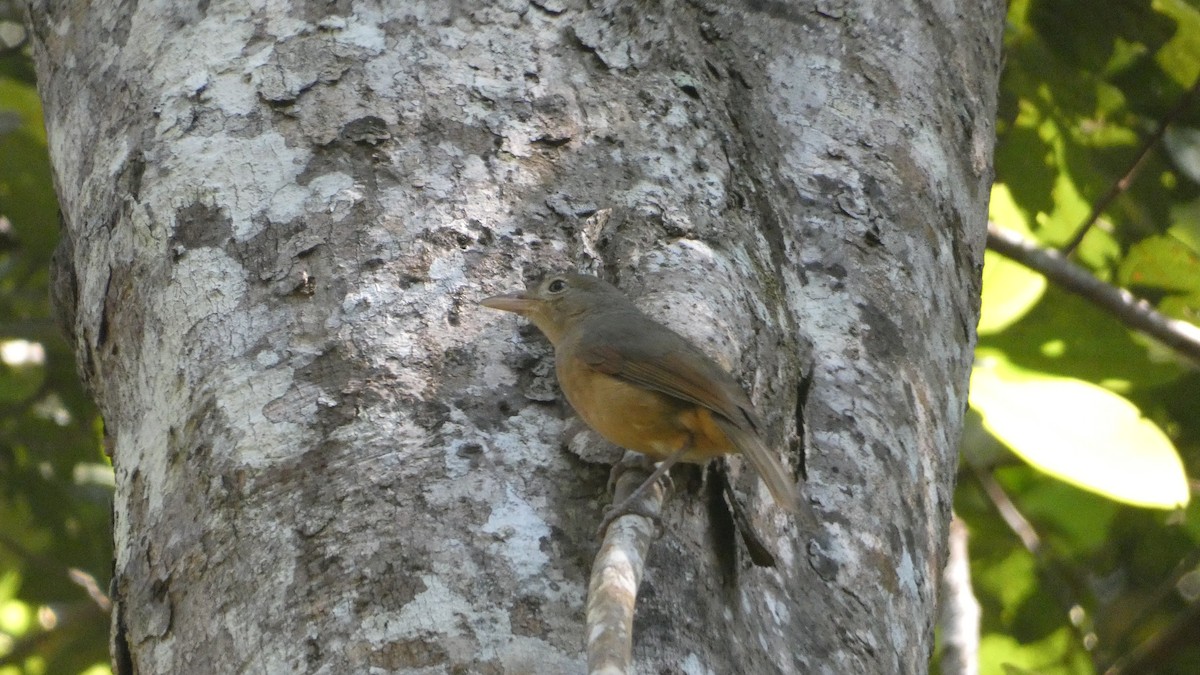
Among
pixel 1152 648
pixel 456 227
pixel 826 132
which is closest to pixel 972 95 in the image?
pixel 826 132

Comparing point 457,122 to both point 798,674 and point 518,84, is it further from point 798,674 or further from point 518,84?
point 798,674

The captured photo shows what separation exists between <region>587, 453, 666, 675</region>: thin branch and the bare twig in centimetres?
240

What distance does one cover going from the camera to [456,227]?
266 centimetres

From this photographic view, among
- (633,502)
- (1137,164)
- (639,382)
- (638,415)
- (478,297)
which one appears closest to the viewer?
(633,502)

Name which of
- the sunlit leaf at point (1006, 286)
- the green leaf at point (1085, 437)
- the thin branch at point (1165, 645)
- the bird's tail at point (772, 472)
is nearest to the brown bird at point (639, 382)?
the bird's tail at point (772, 472)

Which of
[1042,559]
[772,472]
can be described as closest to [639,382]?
[772,472]

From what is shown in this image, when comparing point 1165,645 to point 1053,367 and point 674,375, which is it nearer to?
point 1053,367

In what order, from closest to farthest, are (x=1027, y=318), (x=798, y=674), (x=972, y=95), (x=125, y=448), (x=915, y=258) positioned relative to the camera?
(x=798, y=674)
(x=125, y=448)
(x=915, y=258)
(x=972, y=95)
(x=1027, y=318)

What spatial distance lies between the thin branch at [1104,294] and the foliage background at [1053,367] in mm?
245

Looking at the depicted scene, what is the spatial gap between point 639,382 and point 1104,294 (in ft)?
8.34

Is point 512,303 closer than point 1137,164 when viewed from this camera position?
Yes

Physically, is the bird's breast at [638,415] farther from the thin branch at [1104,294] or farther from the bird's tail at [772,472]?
the thin branch at [1104,294]

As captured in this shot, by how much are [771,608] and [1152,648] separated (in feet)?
11.4

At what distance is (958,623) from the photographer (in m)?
4.54
